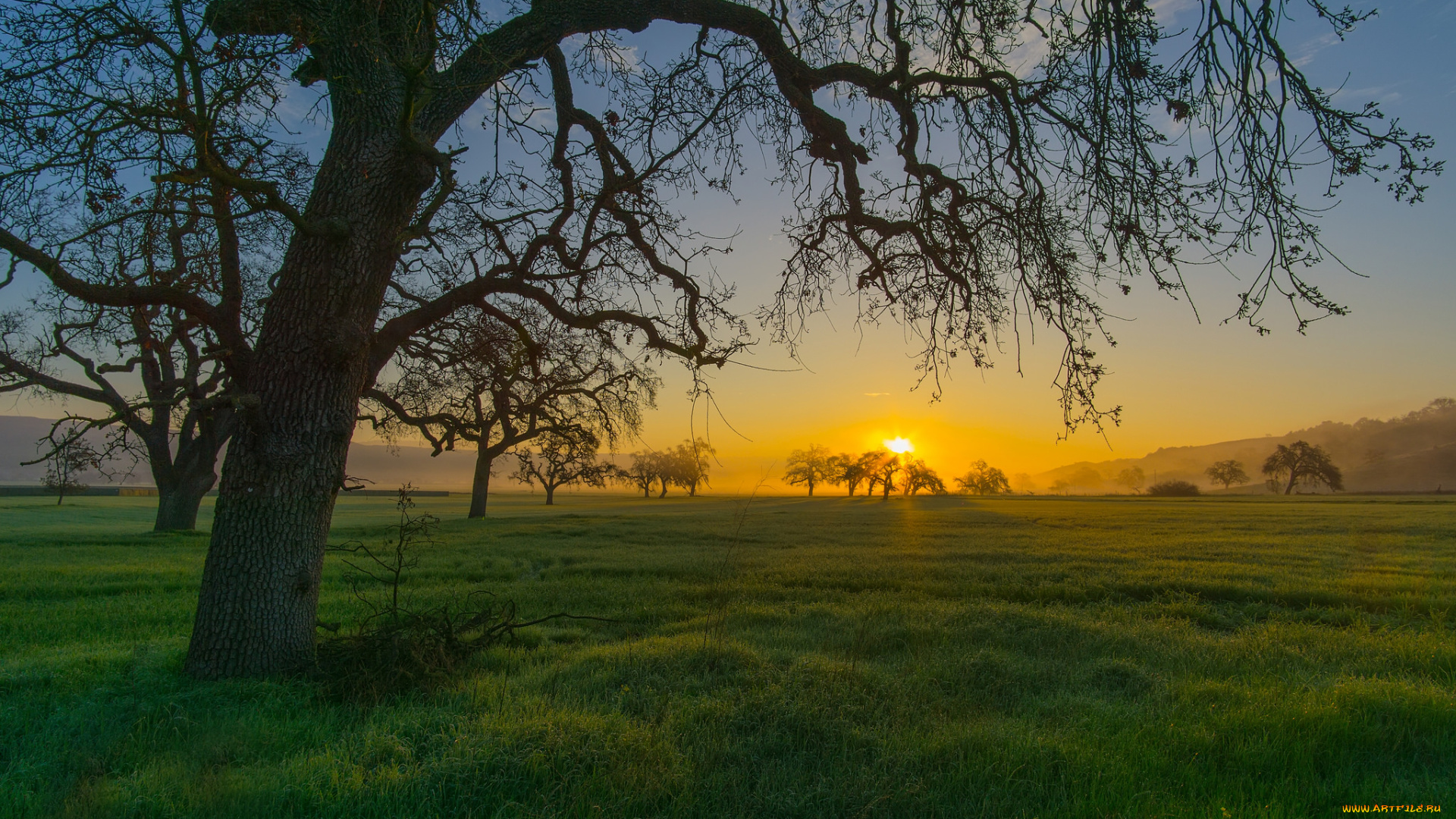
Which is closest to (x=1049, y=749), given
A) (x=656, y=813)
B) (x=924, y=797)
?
(x=924, y=797)

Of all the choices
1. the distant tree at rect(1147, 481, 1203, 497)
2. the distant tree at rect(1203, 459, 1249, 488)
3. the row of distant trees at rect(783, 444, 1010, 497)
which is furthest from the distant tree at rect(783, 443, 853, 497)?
the distant tree at rect(1203, 459, 1249, 488)

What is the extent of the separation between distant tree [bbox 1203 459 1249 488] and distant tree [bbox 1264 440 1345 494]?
57.7ft

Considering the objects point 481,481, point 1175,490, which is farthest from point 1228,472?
point 481,481

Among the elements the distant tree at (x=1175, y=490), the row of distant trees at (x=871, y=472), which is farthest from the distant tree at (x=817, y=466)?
the distant tree at (x=1175, y=490)

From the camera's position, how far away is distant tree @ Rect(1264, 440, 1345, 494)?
87812 mm

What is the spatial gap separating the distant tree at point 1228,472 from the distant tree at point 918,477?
242ft

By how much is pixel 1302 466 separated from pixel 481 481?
110272 mm

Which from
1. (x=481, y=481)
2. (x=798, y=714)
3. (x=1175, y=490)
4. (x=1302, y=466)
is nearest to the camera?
(x=798, y=714)

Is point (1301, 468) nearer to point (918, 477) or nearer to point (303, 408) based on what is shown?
point (918, 477)

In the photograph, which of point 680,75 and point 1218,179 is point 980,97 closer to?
point 1218,179

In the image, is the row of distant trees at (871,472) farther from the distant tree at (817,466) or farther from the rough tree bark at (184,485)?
the rough tree bark at (184,485)

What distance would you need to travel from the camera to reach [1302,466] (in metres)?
89.1

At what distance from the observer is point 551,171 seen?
721 cm

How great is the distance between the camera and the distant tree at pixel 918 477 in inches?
2751
